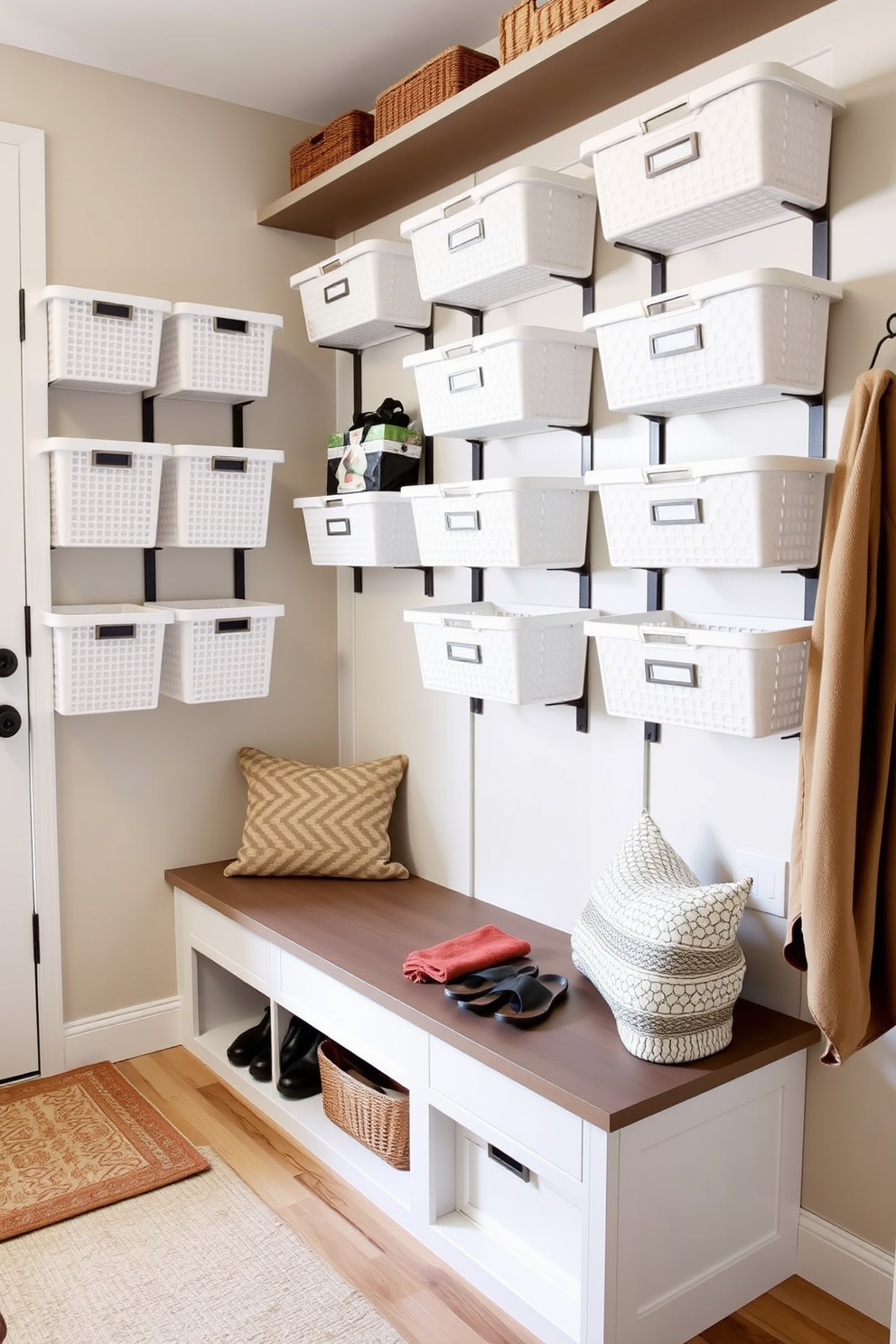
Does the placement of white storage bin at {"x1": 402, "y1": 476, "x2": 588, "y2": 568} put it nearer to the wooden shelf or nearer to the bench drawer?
the wooden shelf

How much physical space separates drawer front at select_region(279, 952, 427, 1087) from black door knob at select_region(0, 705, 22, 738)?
870mm

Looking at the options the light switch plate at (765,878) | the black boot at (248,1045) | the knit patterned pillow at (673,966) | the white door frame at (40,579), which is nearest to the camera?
the knit patterned pillow at (673,966)

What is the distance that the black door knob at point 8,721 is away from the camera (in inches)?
107

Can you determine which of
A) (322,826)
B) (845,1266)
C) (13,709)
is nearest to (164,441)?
(13,709)

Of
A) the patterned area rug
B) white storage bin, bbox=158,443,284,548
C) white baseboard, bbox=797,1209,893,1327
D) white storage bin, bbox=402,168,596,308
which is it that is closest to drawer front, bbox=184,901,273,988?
the patterned area rug

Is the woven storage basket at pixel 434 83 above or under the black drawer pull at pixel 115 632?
above

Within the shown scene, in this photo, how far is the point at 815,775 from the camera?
1.72 m

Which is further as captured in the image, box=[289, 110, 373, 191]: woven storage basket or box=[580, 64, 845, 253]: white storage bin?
box=[289, 110, 373, 191]: woven storage basket

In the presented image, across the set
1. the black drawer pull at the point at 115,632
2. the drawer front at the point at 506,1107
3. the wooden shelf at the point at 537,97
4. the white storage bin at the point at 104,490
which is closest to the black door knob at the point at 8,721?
the black drawer pull at the point at 115,632

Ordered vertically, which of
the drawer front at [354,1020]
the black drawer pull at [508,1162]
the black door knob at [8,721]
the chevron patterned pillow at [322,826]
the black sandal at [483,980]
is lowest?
the black drawer pull at [508,1162]

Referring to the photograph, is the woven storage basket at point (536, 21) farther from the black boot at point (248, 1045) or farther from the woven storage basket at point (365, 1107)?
the black boot at point (248, 1045)

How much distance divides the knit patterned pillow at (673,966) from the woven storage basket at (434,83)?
1.71 meters

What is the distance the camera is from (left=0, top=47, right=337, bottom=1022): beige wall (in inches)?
109

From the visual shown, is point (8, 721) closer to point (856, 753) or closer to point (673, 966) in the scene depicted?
point (673, 966)
